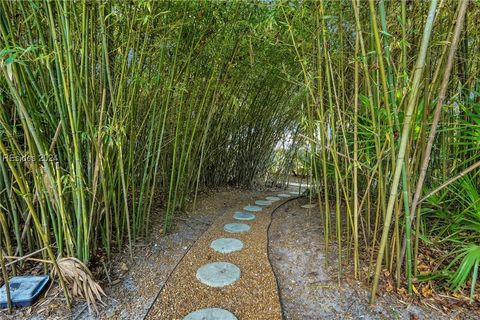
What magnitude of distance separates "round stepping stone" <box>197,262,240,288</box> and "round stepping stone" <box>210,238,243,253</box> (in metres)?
0.19

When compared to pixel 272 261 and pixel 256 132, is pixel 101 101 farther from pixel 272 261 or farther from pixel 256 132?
pixel 256 132

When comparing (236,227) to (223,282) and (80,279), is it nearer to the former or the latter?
(223,282)

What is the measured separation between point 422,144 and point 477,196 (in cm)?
50

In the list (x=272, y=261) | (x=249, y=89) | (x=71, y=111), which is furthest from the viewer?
(x=249, y=89)

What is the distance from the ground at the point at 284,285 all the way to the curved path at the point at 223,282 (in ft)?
0.24

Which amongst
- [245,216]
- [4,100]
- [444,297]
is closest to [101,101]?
[4,100]

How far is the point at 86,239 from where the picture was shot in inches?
54.6

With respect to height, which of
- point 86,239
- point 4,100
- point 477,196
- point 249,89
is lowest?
point 86,239

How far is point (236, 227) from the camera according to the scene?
7.77 ft

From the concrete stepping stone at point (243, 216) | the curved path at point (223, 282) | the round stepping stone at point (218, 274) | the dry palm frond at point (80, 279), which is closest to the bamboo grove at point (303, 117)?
the dry palm frond at point (80, 279)

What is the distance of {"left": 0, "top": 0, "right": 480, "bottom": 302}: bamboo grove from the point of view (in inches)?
48.7

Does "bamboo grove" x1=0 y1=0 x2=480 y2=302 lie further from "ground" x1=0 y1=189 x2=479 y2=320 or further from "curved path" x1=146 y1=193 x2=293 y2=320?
"curved path" x1=146 y1=193 x2=293 y2=320

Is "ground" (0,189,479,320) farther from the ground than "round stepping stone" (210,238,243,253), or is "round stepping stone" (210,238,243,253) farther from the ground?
"round stepping stone" (210,238,243,253)

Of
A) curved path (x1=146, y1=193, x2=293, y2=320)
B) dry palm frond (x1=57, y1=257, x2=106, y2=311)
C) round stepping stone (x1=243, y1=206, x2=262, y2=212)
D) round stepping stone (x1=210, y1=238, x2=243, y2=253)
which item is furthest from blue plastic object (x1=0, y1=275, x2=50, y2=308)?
round stepping stone (x1=243, y1=206, x2=262, y2=212)
